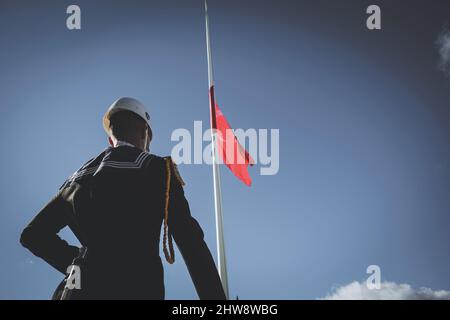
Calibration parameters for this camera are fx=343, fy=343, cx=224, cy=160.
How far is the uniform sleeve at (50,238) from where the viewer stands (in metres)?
2.44

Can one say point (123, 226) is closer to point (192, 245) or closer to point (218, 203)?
point (192, 245)

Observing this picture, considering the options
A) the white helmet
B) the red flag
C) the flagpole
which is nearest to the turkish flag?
the red flag

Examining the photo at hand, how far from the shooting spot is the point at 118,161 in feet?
7.89

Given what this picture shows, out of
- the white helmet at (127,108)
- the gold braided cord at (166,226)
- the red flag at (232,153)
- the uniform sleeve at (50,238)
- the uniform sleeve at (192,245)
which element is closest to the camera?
the uniform sleeve at (192,245)

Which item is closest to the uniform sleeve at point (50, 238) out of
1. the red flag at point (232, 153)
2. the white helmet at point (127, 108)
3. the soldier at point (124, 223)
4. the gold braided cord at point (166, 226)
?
the soldier at point (124, 223)

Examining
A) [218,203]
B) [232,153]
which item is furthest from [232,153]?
[218,203]

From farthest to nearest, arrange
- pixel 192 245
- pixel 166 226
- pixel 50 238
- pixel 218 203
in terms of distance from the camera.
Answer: pixel 218 203 < pixel 50 238 < pixel 166 226 < pixel 192 245

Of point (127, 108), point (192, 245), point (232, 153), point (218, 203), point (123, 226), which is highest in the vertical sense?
point (127, 108)

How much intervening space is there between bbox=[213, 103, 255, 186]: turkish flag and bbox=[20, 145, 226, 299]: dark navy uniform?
7311 mm

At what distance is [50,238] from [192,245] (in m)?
1.09

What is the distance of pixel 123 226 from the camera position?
2.16m

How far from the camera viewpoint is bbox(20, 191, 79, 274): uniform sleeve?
2.44 meters

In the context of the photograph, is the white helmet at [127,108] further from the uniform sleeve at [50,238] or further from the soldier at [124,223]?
the uniform sleeve at [50,238]
